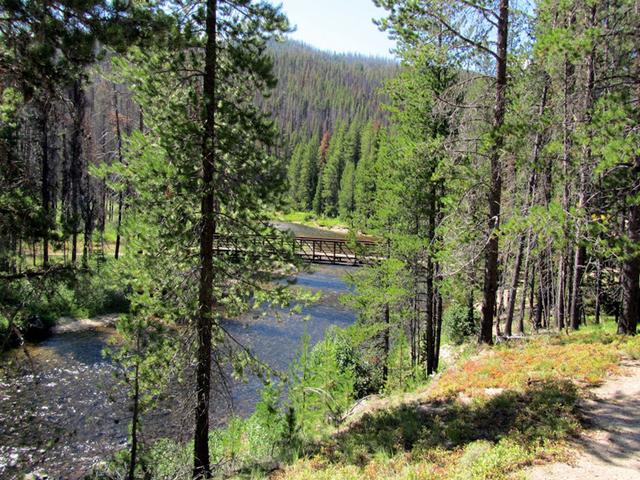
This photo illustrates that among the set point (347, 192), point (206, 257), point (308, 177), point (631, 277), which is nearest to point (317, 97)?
point (308, 177)

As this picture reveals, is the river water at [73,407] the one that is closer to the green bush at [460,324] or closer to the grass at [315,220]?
the green bush at [460,324]

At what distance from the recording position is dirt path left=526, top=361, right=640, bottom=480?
184 inches

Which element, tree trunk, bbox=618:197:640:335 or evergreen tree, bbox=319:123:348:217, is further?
evergreen tree, bbox=319:123:348:217

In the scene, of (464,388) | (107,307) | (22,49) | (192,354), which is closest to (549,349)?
(464,388)

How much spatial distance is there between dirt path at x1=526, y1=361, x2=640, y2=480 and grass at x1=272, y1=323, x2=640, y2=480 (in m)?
0.17

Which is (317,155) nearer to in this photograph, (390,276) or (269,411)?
(390,276)

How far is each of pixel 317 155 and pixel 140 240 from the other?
238 ft

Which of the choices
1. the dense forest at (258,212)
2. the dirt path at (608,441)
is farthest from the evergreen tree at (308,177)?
the dirt path at (608,441)

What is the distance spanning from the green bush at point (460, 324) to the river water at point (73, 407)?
707 cm

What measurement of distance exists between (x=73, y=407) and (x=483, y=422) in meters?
12.2

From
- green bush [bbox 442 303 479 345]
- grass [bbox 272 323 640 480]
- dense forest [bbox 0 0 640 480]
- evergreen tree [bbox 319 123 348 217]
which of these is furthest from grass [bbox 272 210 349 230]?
grass [bbox 272 323 640 480]

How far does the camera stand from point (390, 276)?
45.5ft

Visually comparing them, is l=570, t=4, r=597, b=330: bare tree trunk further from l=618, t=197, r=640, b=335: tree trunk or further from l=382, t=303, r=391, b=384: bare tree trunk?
l=382, t=303, r=391, b=384: bare tree trunk

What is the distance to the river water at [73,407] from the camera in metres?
10.8
